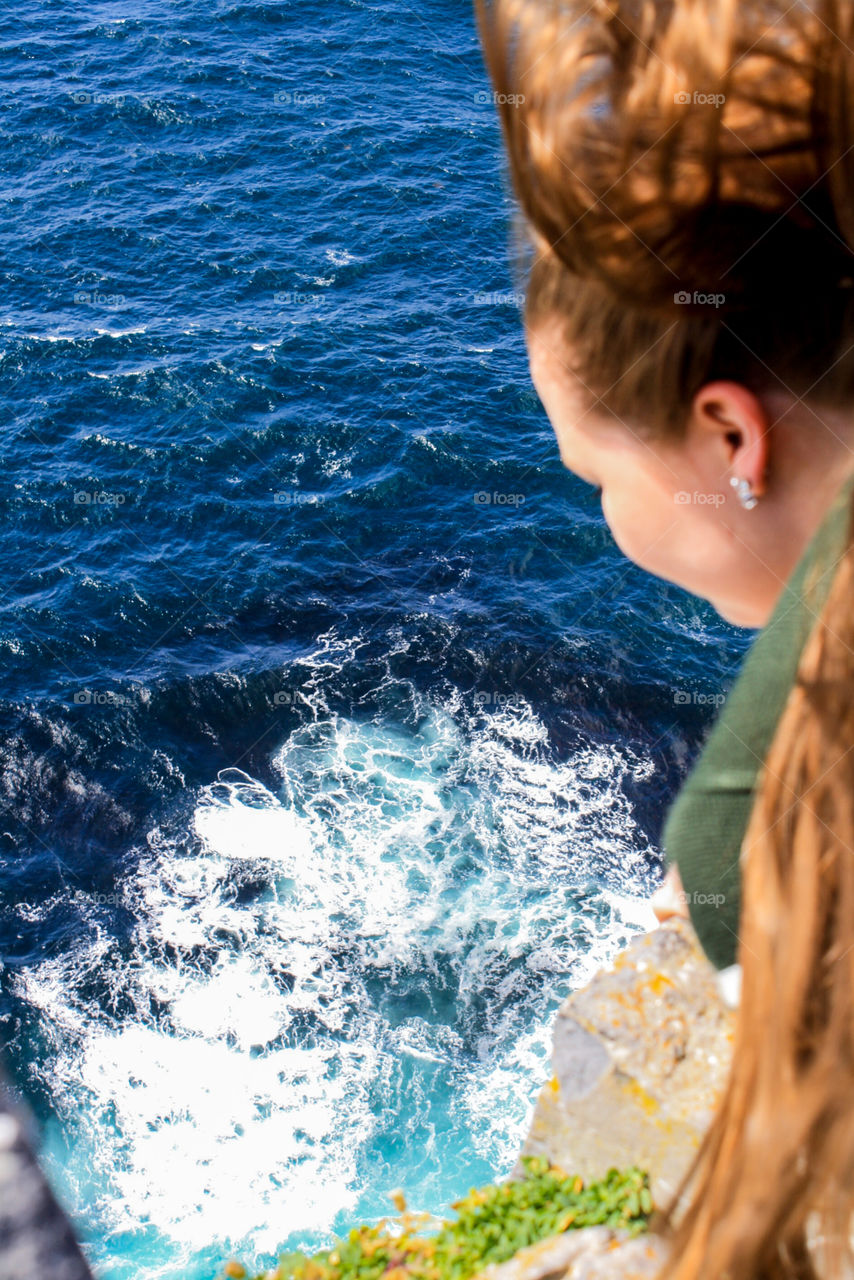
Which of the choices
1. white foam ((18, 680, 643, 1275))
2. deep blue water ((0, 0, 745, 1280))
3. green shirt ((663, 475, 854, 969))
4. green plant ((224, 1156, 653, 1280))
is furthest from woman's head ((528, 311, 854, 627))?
white foam ((18, 680, 643, 1275))

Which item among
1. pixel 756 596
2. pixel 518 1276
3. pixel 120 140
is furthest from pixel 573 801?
pixel 120 140

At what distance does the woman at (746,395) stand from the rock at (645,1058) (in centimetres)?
470

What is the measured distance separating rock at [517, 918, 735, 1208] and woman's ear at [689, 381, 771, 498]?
15.9ft

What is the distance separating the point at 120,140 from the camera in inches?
2365

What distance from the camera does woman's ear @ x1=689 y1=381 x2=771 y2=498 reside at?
6.51 ft

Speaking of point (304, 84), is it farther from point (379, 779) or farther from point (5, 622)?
point (379, 779)

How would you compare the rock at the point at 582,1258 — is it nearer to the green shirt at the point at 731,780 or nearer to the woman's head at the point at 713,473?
the green shirt at the point at 731,780

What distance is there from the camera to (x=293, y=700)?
1483 inches

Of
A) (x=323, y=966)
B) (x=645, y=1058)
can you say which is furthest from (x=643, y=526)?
(x=323, y=966)

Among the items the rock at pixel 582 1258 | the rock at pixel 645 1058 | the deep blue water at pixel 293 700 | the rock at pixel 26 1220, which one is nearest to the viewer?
the rock at pixel 26 1220

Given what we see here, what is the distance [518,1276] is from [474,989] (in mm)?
26335

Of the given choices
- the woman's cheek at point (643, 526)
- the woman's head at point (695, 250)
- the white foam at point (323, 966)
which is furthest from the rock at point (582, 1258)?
the white foam at point (323, 966)

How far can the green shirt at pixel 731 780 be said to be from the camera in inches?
92.0

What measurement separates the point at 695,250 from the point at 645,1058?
5.91 metres
